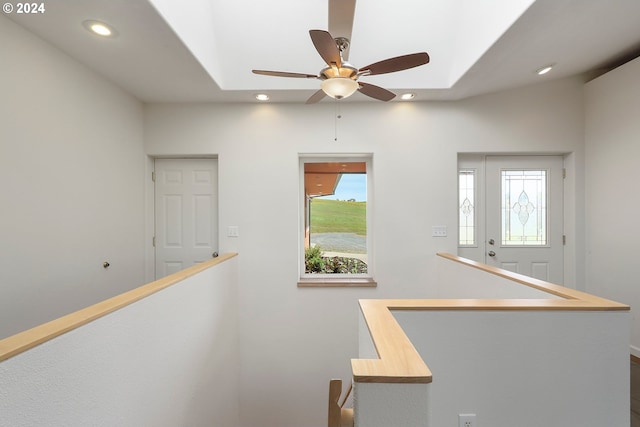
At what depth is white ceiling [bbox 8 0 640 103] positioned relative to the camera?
1759 millimetres

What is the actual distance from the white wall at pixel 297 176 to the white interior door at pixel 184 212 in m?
0.22

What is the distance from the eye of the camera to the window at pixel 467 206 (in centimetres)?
313

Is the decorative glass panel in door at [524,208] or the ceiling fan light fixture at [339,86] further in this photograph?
the decorative glass panel in door at [524,208]

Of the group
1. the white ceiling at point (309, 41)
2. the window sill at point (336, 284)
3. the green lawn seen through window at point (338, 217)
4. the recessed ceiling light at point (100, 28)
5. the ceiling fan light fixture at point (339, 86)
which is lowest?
the window sill at point (336, 284)

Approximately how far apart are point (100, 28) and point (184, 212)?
71.9 inches

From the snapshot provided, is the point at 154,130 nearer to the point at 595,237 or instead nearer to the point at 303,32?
the point at 303,32

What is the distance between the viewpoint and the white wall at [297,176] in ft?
9.78

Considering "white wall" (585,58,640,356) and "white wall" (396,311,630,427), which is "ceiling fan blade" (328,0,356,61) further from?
"white wall" (585,58,640,356)

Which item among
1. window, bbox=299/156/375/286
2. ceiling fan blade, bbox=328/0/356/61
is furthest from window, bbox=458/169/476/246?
ceiling fan blade, bbox=328/0/356/61

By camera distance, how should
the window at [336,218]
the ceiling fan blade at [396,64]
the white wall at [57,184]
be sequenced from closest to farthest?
the ceiling fan blade at [396,64]
the white wall at [57,184]
the window at [336,218]

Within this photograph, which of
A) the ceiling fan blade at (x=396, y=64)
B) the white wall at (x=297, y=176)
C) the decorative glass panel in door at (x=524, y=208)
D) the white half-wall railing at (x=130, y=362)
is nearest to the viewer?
the white half-wall railing at (x=130, y=362)

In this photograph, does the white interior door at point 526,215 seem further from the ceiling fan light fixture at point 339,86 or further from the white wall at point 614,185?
the ceiling fan light fixture at point 339,86

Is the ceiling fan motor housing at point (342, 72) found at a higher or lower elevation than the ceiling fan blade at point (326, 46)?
lower

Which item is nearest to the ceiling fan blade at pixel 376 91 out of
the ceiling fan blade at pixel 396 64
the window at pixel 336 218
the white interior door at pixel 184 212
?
the ceiling fan blade at pixel 396 64
